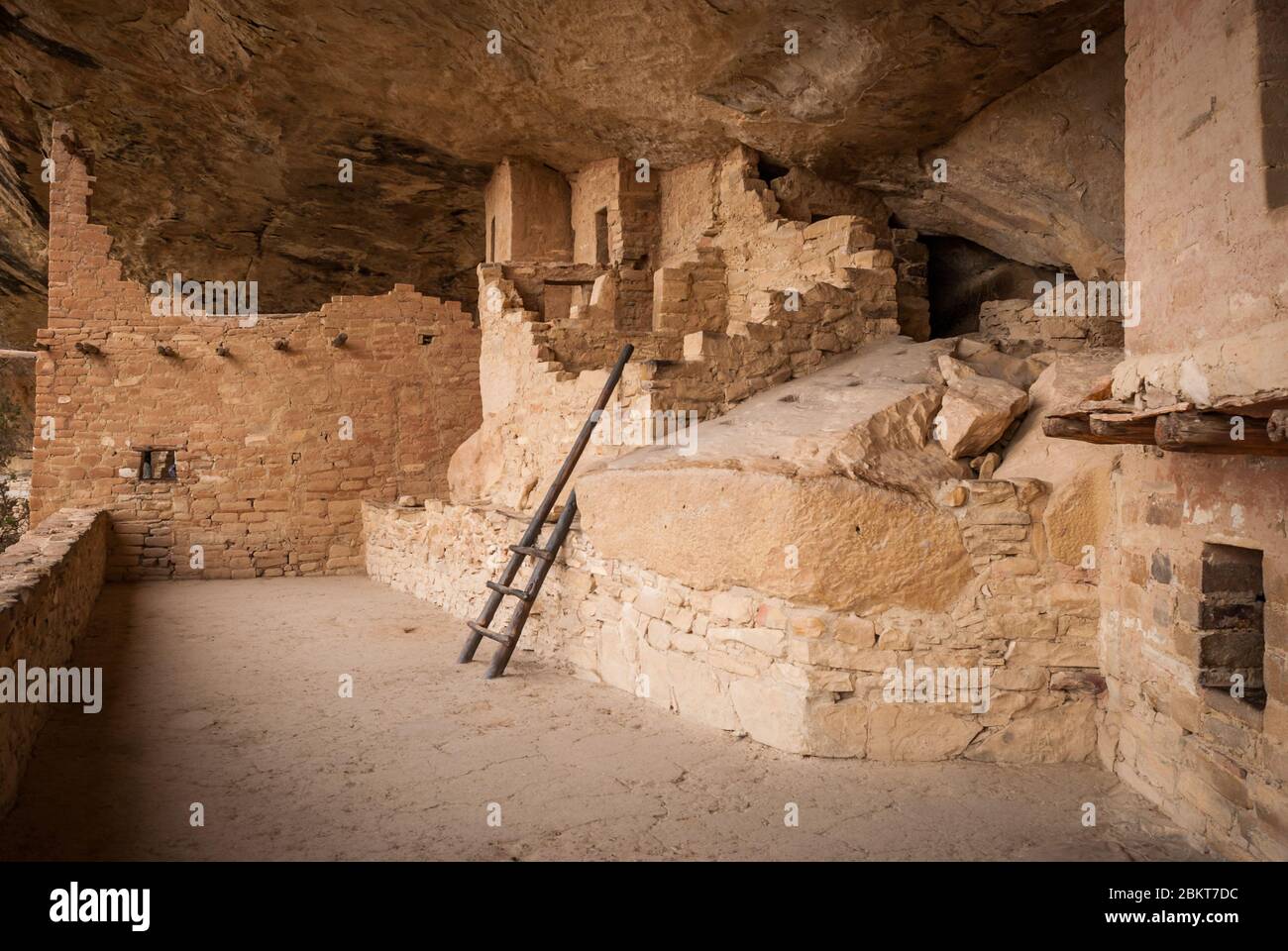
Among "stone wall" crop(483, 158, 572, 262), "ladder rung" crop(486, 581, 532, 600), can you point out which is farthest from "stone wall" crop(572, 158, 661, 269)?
"ladder rung" crop(486, 581, 532, 600)

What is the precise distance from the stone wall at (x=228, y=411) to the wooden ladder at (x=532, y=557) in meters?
5.11

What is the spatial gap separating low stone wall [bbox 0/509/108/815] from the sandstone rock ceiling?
203 inches

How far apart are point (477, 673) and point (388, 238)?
393 inches

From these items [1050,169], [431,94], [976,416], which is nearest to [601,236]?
[431,94]

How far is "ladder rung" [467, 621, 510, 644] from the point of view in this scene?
6.10 m

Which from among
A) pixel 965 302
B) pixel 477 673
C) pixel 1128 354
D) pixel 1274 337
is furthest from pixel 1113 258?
pixel 477 673

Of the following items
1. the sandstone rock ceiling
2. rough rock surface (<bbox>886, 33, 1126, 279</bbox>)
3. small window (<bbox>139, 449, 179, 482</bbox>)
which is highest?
the sandstone rock ceiling

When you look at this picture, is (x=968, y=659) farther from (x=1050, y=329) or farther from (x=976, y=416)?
(x=1050, y=329)

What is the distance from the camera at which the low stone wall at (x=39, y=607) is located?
385 cm

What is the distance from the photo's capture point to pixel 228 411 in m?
10.9

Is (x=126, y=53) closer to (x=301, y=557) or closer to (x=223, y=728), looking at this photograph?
(x=301, y=557)

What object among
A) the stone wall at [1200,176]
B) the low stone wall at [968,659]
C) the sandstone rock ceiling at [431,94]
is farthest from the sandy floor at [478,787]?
the sandstone rock ceiling at [431,94]

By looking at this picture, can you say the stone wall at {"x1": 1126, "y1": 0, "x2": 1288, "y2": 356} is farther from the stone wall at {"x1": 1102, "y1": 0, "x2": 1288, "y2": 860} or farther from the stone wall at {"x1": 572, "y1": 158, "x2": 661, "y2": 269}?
the stone wall at {"x1": 572, "y1": 158, "x2": 661, "y2": 269}

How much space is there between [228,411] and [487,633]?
6397 millimetres
